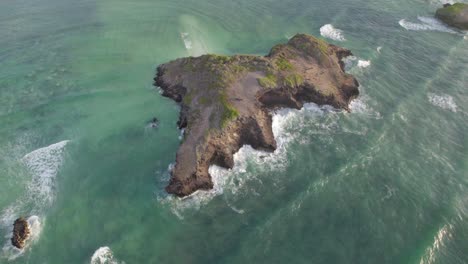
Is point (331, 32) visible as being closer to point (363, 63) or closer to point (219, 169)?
point (363, 63)

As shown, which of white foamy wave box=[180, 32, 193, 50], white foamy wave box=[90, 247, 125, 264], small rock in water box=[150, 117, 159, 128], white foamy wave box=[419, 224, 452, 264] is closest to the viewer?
white foamy wave box=[90, 247, 125, 264]

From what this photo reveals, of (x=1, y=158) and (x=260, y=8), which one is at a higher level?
(x=260, y=8)

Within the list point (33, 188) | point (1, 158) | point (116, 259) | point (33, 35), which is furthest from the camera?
point (33, 35)

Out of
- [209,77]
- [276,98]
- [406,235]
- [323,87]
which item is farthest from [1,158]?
[406,235]

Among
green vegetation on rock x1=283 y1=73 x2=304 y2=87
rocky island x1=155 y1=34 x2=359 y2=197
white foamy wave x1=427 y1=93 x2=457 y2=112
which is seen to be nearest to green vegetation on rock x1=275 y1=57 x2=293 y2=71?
rocky island x1=155 y1=34 x2=359 y2=197

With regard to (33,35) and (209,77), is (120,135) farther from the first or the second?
(33,35)

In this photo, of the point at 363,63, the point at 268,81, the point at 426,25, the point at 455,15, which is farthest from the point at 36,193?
the point at 455,15

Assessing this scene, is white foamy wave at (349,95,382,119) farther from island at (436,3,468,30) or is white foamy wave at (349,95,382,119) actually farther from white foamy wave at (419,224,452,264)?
island at (436,3,468,30)
